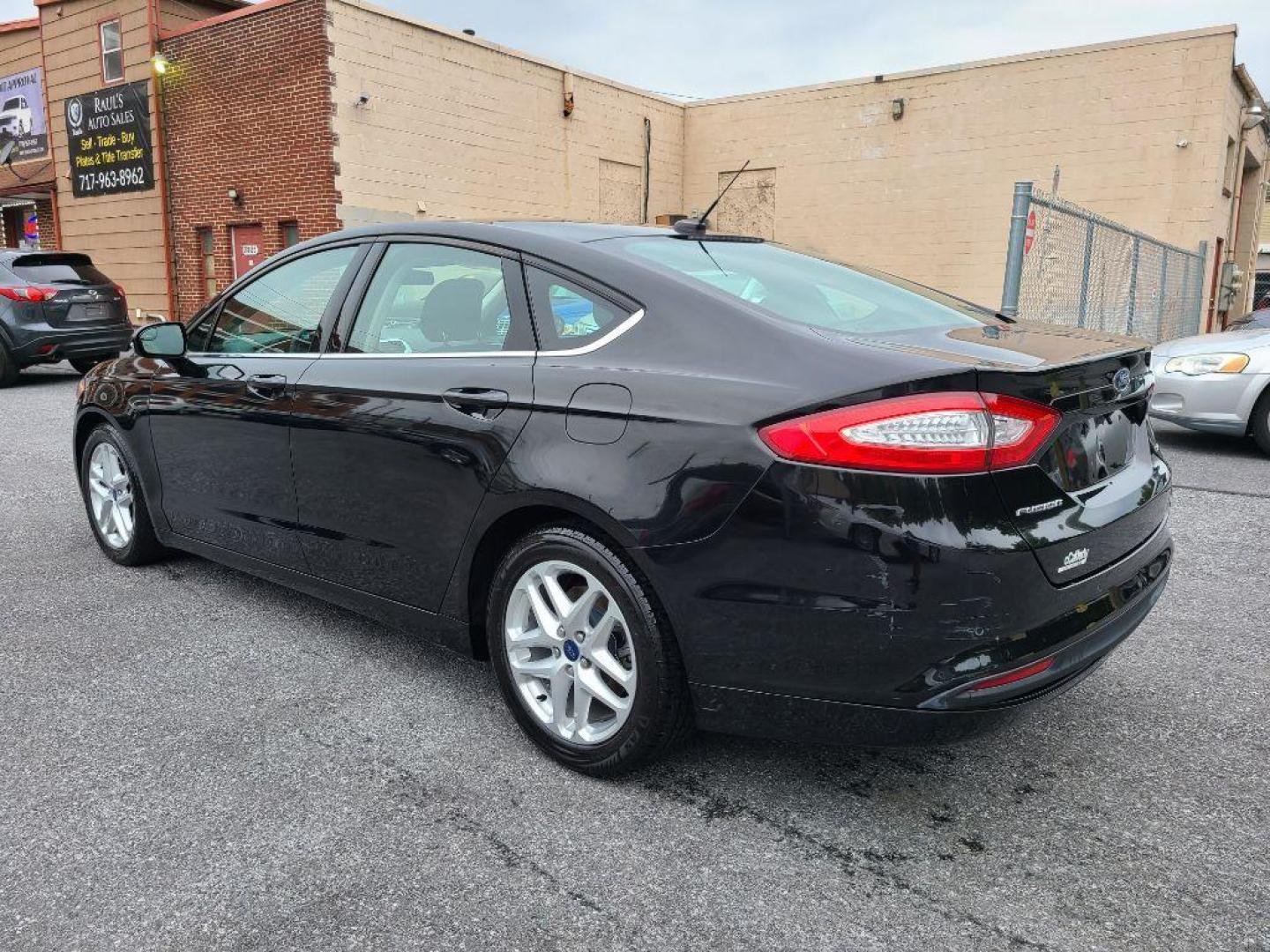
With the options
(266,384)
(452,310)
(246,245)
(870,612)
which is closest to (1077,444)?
(870,612)

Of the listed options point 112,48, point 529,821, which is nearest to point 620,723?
point 529,821

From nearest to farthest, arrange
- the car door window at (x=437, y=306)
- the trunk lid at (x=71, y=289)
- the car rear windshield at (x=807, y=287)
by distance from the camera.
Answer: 1. the car rear windshield at (x=807, y=287)
2. the car door window at (x=437, y=306)
3. the trunk lid at (x=71, y=289)

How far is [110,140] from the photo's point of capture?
703 inches

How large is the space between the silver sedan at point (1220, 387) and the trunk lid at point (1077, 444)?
5012 millimetres

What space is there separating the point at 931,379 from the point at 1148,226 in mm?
16330

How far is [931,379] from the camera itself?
2.08 metres

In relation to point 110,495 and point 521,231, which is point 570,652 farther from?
point 110,495

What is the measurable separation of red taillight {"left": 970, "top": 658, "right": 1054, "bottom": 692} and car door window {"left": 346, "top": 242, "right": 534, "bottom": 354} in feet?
4.82

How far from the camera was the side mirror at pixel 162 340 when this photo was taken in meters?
3.86

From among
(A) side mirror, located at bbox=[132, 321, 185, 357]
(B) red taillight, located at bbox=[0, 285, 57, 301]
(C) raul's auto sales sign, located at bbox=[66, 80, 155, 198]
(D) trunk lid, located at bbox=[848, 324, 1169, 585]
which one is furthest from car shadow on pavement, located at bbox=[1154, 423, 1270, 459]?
(C) raul's auto sales sign, located at bbox=[66, 80, 155, 198]

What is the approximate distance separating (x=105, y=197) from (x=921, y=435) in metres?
20.0

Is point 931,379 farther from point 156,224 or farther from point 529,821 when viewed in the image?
point 156,224

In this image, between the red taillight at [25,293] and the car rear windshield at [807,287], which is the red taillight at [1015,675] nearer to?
the car rear windshield at [807,287]

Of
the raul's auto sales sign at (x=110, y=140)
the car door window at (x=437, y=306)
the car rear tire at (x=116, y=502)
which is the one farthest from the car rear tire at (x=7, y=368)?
the car door window at (x=437, y=306)
